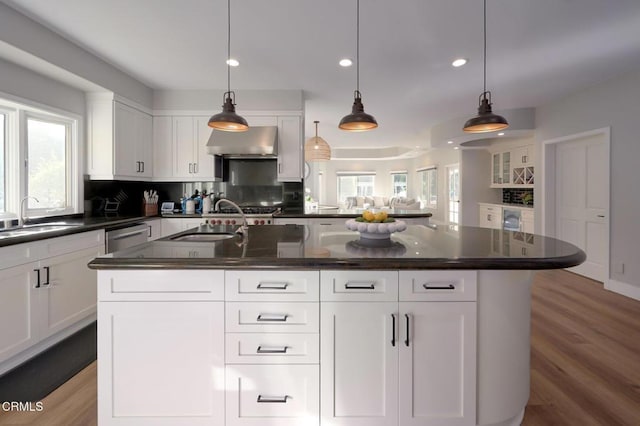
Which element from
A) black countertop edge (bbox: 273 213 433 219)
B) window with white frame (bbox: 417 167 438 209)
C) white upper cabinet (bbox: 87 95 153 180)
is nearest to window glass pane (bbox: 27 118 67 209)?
white upper cabinet (bbox: 87 95 153 180)

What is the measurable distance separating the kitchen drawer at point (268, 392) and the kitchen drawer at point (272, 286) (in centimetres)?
32

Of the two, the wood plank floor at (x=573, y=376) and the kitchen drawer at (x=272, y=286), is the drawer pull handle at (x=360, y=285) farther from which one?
the wood plank floor at (x=573, y=376)

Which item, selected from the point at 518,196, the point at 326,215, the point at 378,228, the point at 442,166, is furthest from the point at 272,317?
the point at 442,166

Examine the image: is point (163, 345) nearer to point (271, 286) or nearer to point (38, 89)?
point (271, 286)

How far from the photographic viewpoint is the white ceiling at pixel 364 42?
2.54 metres

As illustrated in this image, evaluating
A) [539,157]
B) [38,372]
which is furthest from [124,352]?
[539,157]

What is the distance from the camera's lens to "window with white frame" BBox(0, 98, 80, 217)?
2.87 metres

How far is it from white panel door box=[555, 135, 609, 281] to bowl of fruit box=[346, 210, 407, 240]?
395cm

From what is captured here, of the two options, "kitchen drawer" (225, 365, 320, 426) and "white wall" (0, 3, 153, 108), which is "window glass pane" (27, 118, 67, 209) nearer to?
"white wall" (0, 3, 153, 108)

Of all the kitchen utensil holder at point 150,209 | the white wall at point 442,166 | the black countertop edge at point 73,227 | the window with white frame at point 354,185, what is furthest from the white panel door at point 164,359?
the window with white frame at point 354,185

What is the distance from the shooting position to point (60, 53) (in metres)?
2.94

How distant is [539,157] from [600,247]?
67.2 inches

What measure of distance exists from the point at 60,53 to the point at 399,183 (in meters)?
11.3

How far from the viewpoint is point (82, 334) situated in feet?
9.29
